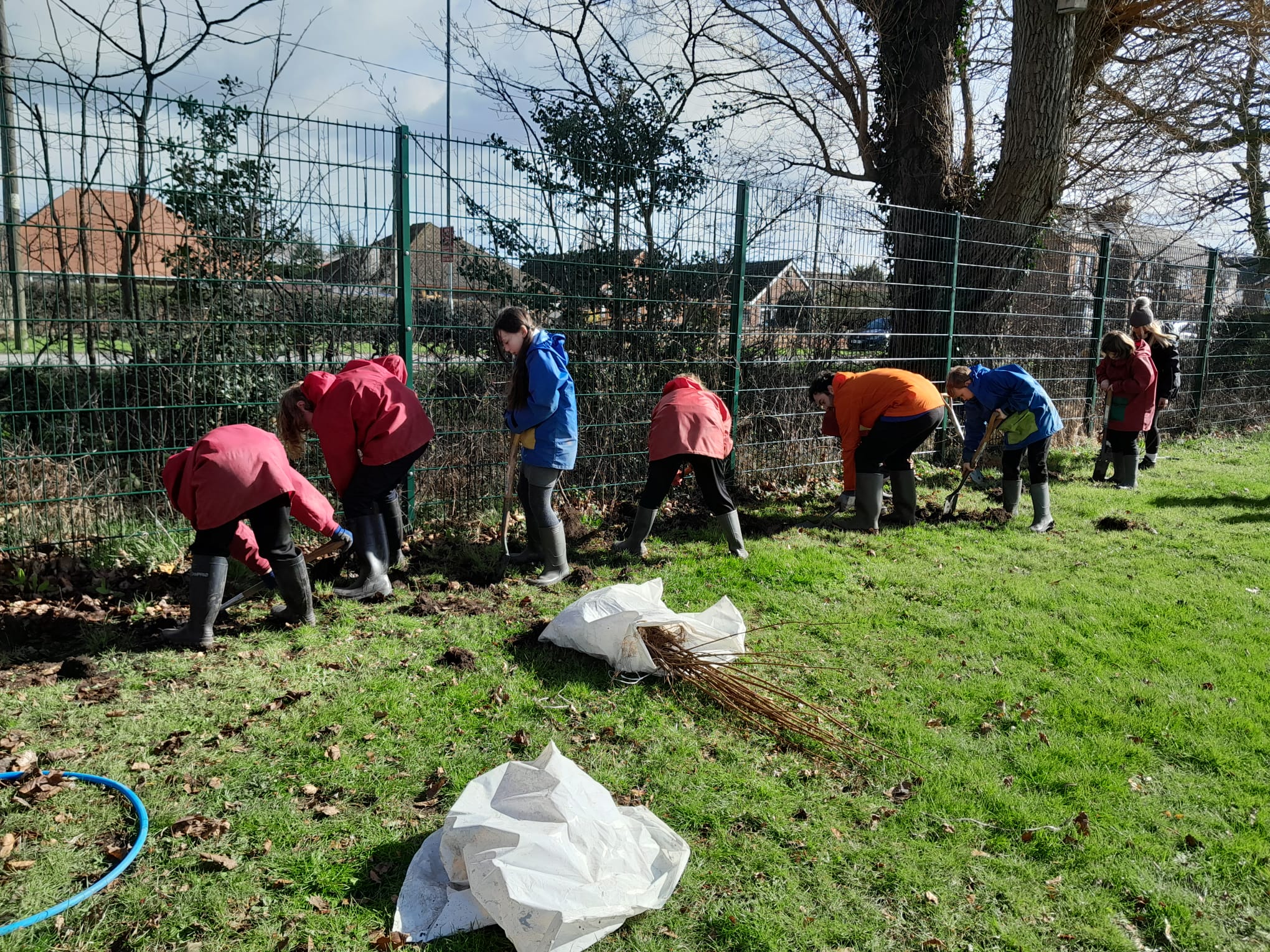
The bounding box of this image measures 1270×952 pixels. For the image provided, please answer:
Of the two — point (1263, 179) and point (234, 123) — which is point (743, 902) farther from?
point (1263, 179)

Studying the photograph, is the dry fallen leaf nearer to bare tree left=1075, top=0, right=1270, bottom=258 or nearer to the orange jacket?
the orange jacket

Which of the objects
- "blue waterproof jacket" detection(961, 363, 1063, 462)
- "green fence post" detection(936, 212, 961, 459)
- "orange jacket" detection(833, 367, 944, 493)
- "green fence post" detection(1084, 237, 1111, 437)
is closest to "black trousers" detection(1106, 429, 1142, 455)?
"green fence post" detection(936, 212, 961, 459)

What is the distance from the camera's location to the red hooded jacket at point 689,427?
5.68 m

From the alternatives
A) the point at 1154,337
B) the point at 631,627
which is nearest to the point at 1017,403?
the point at 1154,337

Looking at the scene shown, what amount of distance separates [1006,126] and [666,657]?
9568mm

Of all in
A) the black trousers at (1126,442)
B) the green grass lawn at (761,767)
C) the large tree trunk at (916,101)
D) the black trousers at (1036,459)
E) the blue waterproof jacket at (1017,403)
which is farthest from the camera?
the large tree trunk at (916,101)

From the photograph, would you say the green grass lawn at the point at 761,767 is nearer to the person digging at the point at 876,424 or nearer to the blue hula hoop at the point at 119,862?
the blue hula hoop at the point at 119,862

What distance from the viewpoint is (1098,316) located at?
442 inches

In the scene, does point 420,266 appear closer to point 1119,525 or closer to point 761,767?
point 761,767

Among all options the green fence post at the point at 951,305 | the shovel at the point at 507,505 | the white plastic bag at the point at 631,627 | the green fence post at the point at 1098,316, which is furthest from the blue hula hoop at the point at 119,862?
the green fence post at the point at 1098,316

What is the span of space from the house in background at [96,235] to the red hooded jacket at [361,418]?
1.23 meters

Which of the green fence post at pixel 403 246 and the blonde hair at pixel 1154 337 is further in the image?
the blonde hair at pixel 1154 337

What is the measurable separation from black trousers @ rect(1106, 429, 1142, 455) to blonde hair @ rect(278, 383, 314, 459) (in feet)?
26.0

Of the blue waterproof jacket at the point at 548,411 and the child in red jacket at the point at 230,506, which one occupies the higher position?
the blue waterproof jacket at the point at 548,411
